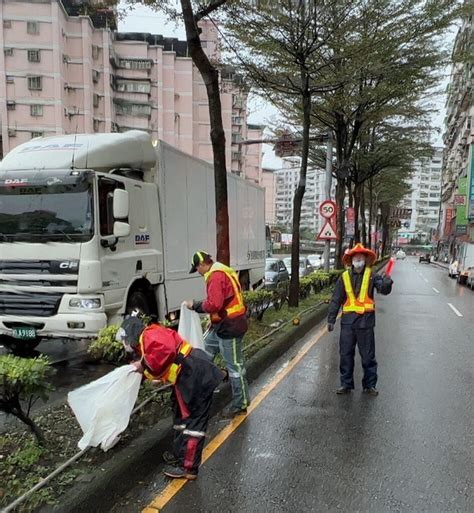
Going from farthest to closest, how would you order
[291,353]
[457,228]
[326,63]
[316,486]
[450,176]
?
[450,176], [457,228], [326,63], [291,353], [316,486]

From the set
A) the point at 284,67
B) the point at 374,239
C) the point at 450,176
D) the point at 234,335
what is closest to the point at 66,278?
the point at 234,335

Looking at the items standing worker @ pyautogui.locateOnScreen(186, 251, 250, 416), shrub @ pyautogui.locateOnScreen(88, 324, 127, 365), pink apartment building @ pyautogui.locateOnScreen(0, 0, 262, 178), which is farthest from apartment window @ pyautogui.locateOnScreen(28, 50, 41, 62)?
standing worker @ pyautogui.locateOnScreen(186, 251, 250, 416)

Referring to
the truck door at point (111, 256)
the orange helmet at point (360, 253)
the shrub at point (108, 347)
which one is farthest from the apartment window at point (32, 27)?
the shrub at point (108, 347)

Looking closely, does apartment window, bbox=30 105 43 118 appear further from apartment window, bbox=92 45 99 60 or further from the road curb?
the road curb

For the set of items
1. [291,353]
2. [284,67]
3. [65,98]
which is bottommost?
[291,353]

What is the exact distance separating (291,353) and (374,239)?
48581 mm

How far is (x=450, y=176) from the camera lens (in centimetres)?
7825

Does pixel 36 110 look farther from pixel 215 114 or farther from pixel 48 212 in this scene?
pixel 48 212

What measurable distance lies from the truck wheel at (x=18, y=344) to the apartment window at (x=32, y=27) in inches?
2057

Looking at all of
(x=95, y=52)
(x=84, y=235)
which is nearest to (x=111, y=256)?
(x=84, y=235)

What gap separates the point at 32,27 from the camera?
Answer: 51.9 m

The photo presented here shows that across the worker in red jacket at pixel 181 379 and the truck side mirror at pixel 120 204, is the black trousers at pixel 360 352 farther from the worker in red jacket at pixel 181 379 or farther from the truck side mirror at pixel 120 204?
the truck side mirror at pixel 120 204

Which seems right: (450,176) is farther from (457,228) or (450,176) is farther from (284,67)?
(284,67)

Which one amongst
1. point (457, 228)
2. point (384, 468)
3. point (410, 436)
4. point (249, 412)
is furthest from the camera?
point (457, 228)
